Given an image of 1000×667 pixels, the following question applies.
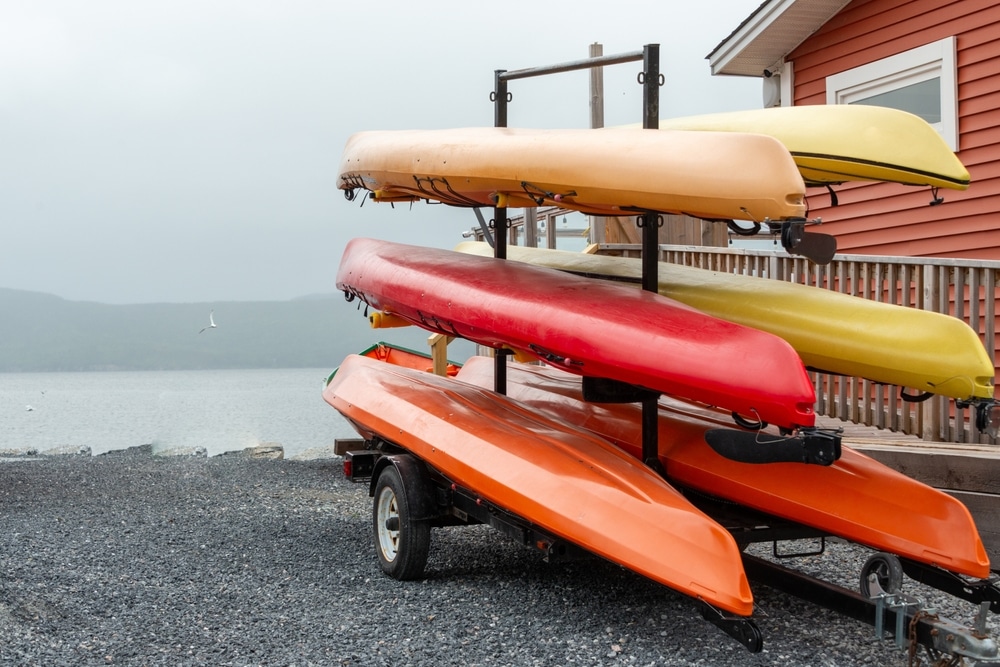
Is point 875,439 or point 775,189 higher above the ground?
point 775,189

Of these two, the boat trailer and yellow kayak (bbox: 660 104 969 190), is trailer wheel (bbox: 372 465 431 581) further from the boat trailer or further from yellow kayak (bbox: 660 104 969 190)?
yellow kayak (bbox: 660 104 969 190)

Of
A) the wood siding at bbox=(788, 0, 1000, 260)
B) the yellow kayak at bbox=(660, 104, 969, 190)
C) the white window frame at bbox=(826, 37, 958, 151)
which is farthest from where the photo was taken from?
the white window frame at bbox=(826, 37, 958, 151)

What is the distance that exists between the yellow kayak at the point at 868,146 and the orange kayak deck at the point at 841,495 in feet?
5.06

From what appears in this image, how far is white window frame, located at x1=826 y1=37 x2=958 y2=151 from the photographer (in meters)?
9.40

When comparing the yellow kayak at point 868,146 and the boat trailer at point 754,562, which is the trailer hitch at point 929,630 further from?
the yellow kayak at point 868,146

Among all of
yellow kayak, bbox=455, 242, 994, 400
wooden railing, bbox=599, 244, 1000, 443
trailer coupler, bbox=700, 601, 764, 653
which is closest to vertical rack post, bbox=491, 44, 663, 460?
yellow kayak, bbox=455, 242, 994, 400

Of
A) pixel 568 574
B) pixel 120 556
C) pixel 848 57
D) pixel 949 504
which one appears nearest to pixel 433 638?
pixel 568 574

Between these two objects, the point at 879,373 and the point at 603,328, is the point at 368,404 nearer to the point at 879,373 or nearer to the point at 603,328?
the point at 603,328

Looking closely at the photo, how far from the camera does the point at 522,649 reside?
436 cm

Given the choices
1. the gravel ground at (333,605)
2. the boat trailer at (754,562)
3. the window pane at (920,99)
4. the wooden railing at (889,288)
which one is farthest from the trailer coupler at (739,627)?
the window pane at (920,99)

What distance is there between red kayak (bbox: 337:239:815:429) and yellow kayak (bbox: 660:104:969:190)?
122 centimetres

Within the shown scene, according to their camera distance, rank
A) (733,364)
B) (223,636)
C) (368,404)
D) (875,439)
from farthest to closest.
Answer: (875,439), (368,404), (223,636), (733,364)

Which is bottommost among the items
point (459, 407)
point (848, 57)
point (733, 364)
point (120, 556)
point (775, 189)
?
point (120, 556)

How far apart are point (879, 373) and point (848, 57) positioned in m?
6.86
